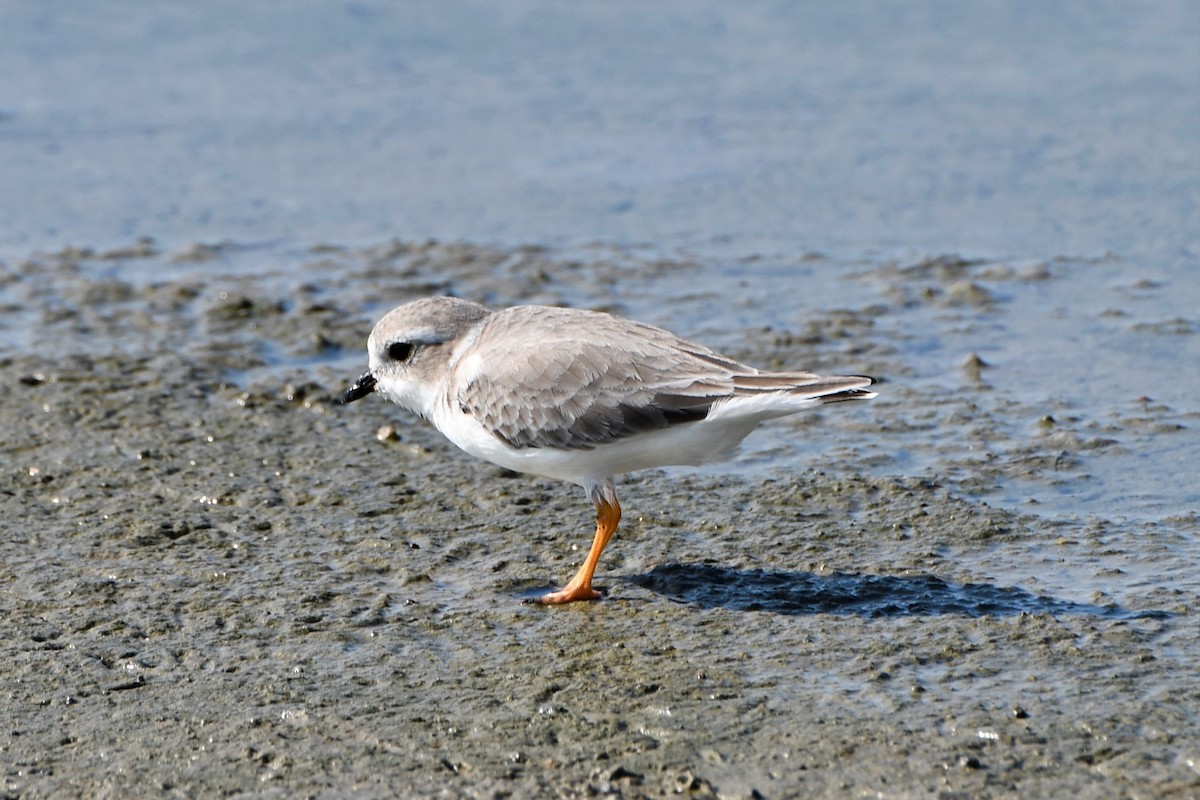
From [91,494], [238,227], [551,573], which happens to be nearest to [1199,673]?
[551,573]

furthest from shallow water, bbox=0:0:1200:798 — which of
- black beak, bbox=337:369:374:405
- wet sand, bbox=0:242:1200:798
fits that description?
black beak, bbox=337:369:374:405

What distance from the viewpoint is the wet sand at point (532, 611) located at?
14.7 feet

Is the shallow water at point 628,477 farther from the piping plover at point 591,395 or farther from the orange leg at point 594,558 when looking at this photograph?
the piping plover at point 591,395

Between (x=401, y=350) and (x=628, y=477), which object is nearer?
(x=401, y=350)

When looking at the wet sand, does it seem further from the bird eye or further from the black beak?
the bird eye

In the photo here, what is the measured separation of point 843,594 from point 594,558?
37.8 inches

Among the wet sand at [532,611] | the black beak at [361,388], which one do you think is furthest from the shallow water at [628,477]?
the black beak at [361,388]

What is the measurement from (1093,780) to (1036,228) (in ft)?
21.5

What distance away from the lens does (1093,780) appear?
14.0 ft

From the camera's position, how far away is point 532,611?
5.68m

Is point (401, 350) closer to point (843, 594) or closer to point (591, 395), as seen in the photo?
point (591, 395)

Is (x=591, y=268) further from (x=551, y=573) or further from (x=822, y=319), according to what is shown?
(x=551, y=573)

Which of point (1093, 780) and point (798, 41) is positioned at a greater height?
point (798, 41)

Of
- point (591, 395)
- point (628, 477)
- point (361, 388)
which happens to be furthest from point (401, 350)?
point (628, 477)
